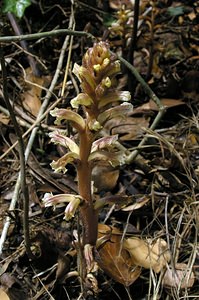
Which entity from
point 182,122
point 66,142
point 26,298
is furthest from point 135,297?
point 182,122

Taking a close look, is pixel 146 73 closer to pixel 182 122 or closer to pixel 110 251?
pixel 182 122

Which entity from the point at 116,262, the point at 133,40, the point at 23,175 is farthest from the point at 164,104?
the point at 23,175

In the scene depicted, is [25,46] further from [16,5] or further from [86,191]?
[86,191]

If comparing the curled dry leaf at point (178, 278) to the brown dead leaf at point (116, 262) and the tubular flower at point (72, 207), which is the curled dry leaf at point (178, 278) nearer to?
the brown dead leaf at point (116, 262)

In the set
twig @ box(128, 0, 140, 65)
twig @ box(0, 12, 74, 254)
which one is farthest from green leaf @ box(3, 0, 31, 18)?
twig @ box(128, 0, 140, 65)

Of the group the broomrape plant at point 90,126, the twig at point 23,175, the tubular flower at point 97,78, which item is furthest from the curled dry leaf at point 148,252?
the tubular flower at point 97,78
